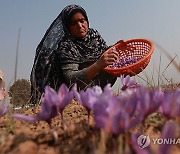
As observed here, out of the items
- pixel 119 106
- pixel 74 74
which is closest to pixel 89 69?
pixel 74 74

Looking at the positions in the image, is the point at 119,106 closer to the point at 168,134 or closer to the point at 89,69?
the point at 168,134

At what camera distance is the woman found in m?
3.61

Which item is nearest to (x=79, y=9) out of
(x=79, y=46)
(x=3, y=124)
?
(x=79, y=46)

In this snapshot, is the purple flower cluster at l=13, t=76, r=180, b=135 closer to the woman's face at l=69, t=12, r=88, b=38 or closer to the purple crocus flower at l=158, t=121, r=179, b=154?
the purple crocus flower at l=158, t=121, r=179, b=154

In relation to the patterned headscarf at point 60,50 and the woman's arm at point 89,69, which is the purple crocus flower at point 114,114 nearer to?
the woman's arm at point 89,69

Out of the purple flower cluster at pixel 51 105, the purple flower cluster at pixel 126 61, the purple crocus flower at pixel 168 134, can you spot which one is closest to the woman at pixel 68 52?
the purple flower cluster at pixel 126 61

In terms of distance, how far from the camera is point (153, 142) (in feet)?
2.77

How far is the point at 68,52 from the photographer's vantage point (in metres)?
3.65

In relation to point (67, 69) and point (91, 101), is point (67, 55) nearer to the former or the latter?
point (67, 69)

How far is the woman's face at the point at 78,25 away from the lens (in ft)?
12.1

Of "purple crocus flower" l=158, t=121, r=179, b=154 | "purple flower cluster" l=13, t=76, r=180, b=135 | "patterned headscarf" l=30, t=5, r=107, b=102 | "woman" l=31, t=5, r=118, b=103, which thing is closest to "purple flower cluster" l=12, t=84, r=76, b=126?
"purple flower cluster" l=13, t=76, r=180, b=135

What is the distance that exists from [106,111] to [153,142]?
0.65 feet

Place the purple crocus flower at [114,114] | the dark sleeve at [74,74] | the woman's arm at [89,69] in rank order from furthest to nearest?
1. the dark sleeve at [74,74]
2. the woman's arm at [89,69]
3. the purple crocus flower at [114,114]

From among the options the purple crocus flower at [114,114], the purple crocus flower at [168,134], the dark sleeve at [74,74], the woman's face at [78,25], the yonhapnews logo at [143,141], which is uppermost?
the woman's face at [78,25]
